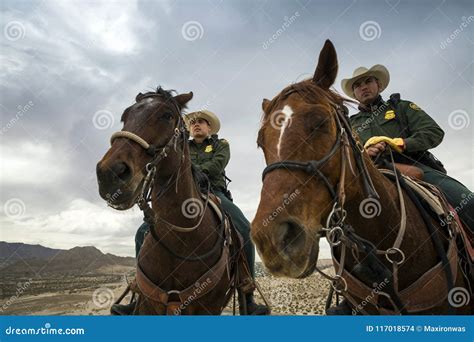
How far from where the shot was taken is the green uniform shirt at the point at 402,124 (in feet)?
15.3

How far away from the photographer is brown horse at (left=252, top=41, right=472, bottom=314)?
2.45 m

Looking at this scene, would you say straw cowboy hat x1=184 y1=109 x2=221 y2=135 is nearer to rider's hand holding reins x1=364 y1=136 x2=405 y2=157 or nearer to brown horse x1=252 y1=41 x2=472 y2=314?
rider's hand holding reins x1=364 y1=136 x2=405 y2=157

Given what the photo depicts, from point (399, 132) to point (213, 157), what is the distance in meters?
3.58

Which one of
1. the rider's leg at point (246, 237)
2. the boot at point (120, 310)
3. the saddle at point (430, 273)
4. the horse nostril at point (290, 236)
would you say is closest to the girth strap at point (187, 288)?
the boot at point (120, 310)

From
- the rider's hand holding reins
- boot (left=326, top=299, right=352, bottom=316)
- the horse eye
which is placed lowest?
boot (left=326, top=299, right=352, bottom=316)

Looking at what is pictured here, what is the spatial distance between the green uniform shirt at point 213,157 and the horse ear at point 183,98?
1440 millimetres

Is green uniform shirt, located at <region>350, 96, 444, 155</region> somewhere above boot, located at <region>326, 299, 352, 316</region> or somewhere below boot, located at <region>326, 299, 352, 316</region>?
above

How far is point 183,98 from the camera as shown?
598 centimetres

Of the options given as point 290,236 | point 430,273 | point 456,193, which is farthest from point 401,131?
point 290,236

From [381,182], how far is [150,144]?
2944mm

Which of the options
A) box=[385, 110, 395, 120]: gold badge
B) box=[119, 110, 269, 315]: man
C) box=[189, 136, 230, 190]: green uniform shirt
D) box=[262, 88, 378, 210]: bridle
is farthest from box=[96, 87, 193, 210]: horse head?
box=[385, 110, 395, 120]: gold badge

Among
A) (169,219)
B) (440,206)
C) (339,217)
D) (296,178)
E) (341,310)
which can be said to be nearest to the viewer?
(296,178)

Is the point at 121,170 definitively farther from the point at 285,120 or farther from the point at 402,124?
the point at 402,124

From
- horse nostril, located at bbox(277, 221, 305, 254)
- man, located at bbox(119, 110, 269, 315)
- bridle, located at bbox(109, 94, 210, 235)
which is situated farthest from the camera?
man, located at bbox(119, 110, 269, 315)
